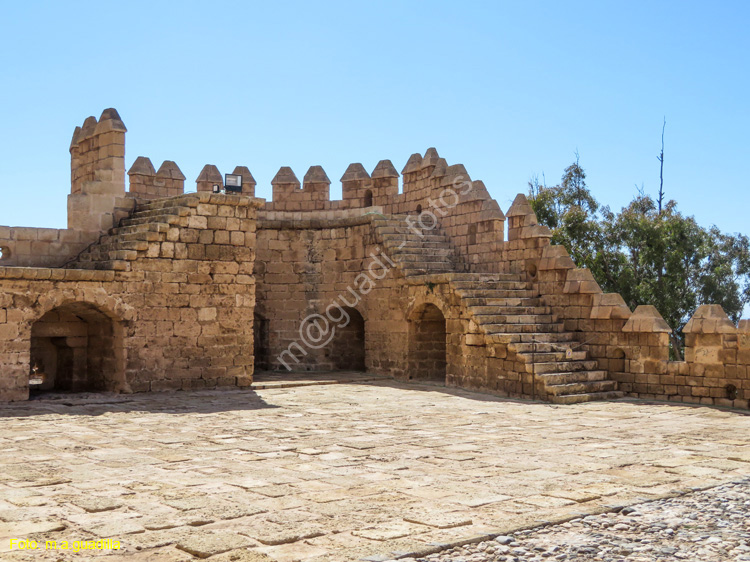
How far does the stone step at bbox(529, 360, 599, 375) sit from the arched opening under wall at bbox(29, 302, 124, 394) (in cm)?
664

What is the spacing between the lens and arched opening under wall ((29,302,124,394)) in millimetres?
13031

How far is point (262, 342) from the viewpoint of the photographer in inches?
718

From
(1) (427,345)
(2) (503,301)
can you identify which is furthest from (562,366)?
(1) (427,345)

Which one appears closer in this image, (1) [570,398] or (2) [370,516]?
(2) [370,516]

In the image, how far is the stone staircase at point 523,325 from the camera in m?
12.8

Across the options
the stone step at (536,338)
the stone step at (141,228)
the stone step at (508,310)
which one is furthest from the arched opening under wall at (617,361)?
the stone step at (141,228)

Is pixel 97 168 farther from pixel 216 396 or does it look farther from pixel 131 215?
pixel 216 396

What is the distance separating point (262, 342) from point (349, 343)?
1986 mm

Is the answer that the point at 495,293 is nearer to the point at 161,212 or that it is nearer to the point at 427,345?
the point at 427,345

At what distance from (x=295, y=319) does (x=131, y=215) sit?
4.91 meters

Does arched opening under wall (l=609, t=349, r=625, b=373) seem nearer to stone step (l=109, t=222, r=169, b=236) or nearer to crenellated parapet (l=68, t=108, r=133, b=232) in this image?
stone step (l=109, t=222, r=169, b=236)

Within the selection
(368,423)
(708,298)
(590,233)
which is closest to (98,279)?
(368,423)

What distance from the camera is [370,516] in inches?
219

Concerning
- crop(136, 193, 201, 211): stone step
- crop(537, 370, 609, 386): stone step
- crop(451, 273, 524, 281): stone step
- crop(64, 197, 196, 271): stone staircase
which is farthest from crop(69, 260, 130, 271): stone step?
crop(537, 370, 609, 386): stone step
